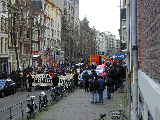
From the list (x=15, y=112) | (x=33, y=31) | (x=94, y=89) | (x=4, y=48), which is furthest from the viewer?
(x=33, y=31)

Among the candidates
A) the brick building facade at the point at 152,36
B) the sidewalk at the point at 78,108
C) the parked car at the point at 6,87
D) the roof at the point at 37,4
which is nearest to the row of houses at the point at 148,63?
the brick building facade at the point at 152,36

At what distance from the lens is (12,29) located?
46.7 metres

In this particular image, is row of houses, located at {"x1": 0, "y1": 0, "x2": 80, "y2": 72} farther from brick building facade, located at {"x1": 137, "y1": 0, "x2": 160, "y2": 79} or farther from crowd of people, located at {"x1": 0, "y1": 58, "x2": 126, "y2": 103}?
brick building facade, located at {"x1": 137, "y1": 0, "x2": 160, "y2": 79}

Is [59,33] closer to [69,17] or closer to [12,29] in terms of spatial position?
[69,17]

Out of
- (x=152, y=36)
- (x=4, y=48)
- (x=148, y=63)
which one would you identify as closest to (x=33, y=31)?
(x=4, y=48)

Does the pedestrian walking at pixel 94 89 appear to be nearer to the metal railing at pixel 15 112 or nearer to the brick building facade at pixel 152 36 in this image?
the metal railing at pixel 15 112

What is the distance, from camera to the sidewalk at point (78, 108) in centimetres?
1892

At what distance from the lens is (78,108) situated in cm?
2198

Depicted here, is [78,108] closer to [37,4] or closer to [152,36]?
[152,36]

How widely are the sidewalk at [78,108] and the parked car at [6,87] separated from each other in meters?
5.90

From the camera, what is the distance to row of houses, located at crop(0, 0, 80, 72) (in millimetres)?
48844

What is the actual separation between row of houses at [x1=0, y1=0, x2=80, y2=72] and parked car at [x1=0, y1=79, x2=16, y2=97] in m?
11.2

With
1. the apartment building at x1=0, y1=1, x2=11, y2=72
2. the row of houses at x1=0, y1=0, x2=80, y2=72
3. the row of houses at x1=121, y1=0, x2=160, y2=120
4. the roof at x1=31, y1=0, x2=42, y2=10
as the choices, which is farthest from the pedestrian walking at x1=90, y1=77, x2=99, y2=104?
the roof at x1=31, y1=0, x2=42, y2=10

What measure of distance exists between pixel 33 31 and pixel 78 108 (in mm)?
40455
